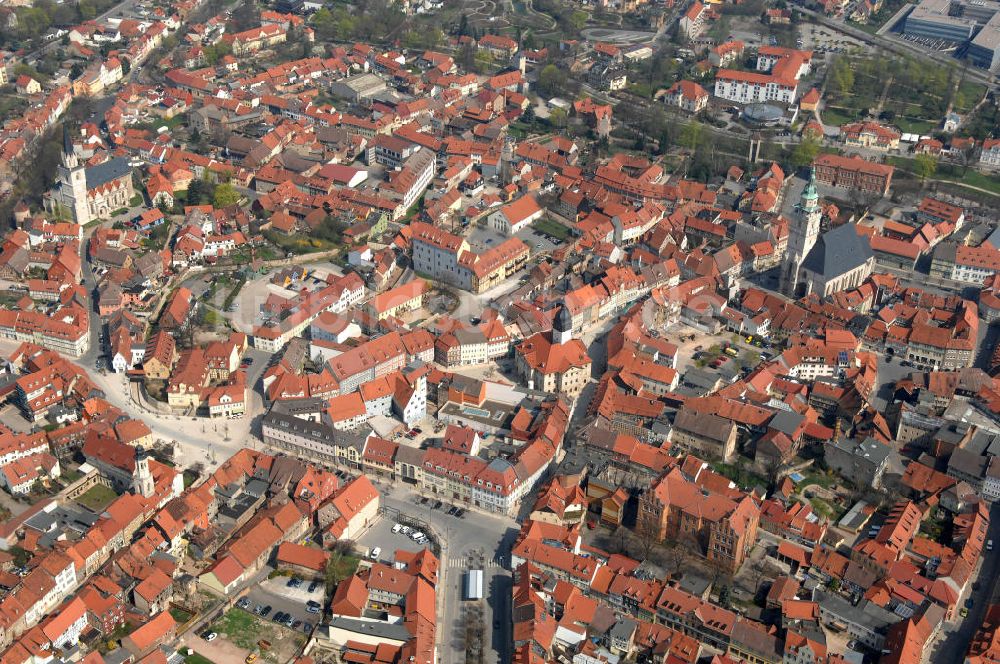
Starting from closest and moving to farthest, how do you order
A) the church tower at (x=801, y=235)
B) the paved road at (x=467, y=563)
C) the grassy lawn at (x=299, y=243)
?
the paved road at (x=467, y=563) → the church tower at (x=801, y=235) → the grassy lawn at (x=299, y=243)

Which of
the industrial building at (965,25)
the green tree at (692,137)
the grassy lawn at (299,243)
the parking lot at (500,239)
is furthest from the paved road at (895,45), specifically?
the grassy lawn at (299,243)

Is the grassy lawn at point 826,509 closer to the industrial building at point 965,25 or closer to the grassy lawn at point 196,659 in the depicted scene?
the grassy lawn at point 196,659

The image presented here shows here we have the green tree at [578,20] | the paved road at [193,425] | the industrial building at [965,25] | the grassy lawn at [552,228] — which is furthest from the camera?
the green tree at [578,20]

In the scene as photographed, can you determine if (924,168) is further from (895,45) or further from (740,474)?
(740,474)

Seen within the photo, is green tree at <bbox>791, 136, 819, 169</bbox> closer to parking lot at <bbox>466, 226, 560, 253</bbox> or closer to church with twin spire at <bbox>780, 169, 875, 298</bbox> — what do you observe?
church with twin spire at <bbox>780, 169, 875, 298</bbox>

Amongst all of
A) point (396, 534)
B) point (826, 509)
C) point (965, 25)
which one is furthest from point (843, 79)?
point (396, 534)

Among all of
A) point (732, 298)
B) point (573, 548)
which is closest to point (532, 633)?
point (573, 548)

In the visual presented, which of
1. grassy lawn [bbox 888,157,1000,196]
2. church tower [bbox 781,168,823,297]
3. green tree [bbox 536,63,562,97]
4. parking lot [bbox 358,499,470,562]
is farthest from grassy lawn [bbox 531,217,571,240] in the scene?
parking lot [bbox 358,499,470,562]
